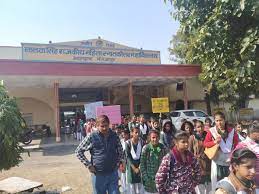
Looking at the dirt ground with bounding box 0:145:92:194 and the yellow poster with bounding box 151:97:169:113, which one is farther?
the yellow poster with bounding box 151:97:169:113

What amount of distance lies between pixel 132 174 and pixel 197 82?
2285 cm

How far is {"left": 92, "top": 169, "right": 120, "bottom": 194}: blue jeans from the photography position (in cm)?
577

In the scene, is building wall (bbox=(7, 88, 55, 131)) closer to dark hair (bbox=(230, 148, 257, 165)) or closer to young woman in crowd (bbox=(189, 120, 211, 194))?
young woman in crowd (bbox=(189, 120, 211, 194))

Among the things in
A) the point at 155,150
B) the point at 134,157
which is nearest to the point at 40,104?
the point at 134,157

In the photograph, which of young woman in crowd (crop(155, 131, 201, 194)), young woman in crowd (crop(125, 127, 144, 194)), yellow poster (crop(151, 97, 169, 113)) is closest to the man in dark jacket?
young woman in crowd (crop(125, 127, 144, 194))

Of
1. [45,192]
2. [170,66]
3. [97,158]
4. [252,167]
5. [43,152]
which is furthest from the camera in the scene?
[170,66]

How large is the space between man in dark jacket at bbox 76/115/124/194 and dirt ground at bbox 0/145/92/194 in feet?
10.00

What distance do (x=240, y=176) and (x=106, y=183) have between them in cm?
325

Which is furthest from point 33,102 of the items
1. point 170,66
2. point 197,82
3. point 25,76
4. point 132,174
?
point 132,174

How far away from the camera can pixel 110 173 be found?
5.81 meters

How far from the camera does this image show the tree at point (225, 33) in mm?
6520

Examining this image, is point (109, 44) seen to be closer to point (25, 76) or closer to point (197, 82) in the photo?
point (197, 82)

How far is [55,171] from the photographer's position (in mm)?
12227

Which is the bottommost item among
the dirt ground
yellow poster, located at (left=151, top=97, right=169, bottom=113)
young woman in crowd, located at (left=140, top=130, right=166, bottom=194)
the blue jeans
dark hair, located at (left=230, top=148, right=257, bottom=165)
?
the dirt ground
